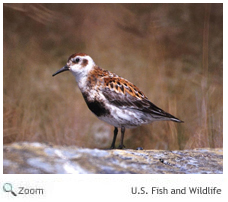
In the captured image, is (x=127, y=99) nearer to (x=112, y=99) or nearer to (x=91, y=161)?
(x=112, y=99)

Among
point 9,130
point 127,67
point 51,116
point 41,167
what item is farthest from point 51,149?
point 127,67

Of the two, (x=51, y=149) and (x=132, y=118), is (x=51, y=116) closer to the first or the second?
(x=132, y=118)

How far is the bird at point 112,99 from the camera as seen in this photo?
215 inches

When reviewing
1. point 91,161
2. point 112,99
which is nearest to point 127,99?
point 112,99

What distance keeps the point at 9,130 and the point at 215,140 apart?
3596mm

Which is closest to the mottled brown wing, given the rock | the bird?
the bird

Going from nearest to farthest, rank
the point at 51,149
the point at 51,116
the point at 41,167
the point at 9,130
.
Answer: the point at 41,167
the point at 51,149
the point at 9,130
the point at 51,116

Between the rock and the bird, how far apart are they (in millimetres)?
760

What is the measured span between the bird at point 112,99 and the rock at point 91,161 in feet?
2.49

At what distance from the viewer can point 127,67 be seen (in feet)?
27.7
